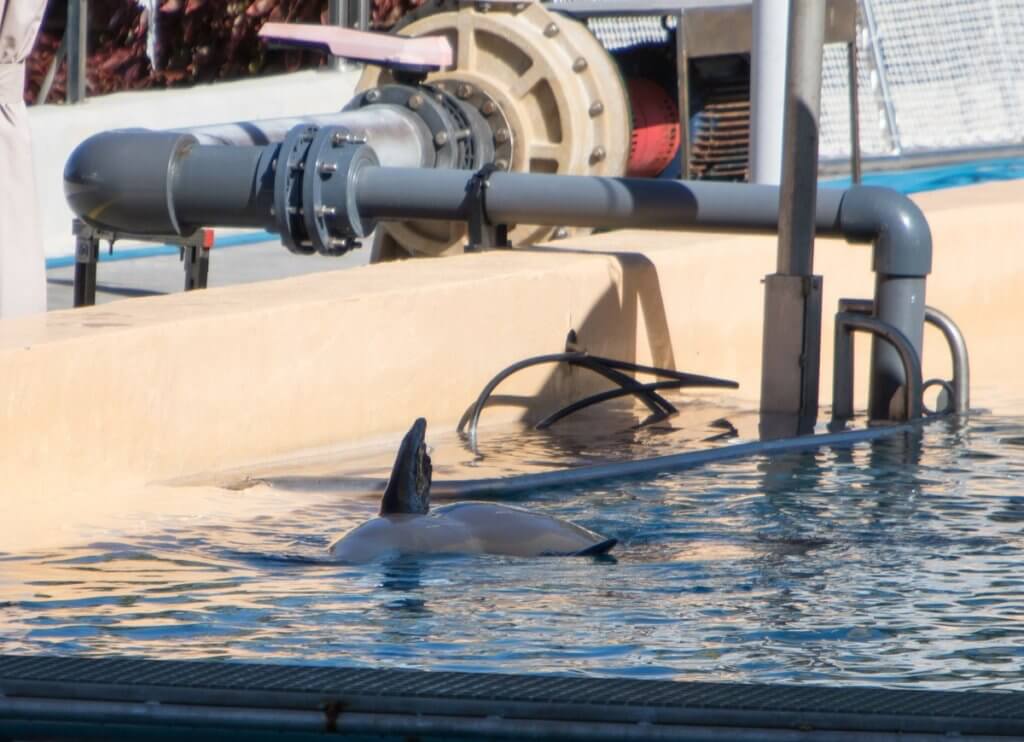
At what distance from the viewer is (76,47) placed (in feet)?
36.4

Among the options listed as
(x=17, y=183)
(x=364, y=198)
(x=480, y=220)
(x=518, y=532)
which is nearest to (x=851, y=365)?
(x=480, y=220)

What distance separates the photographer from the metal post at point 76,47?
1093 cm

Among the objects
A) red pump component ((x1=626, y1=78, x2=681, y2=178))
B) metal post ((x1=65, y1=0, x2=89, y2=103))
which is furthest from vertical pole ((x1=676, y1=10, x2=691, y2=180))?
metal post ((x1=65, y1=0, x2=89, y2=103))

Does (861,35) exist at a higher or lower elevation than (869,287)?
higher

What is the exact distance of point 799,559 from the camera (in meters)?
4.27

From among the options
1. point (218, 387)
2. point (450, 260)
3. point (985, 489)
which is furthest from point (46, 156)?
point (985, 489)

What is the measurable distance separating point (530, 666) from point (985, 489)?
7.11 feet

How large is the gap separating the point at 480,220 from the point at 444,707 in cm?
450

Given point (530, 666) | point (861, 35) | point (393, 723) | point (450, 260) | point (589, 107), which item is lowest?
point (530, 666)

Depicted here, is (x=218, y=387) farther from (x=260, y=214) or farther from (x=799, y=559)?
(x=799, y=559)

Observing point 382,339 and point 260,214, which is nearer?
point 382,339

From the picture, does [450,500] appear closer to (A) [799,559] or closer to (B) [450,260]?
(A) [799,559]

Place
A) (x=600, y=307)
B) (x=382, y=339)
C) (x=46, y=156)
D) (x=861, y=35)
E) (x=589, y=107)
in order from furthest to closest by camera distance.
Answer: (x=861, y=35) < (x=46, y=156) < (x=589, y=107) < (x=600, y=307) < (x=382, y=339)

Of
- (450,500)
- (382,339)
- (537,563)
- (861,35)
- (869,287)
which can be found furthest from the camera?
(861,35)
